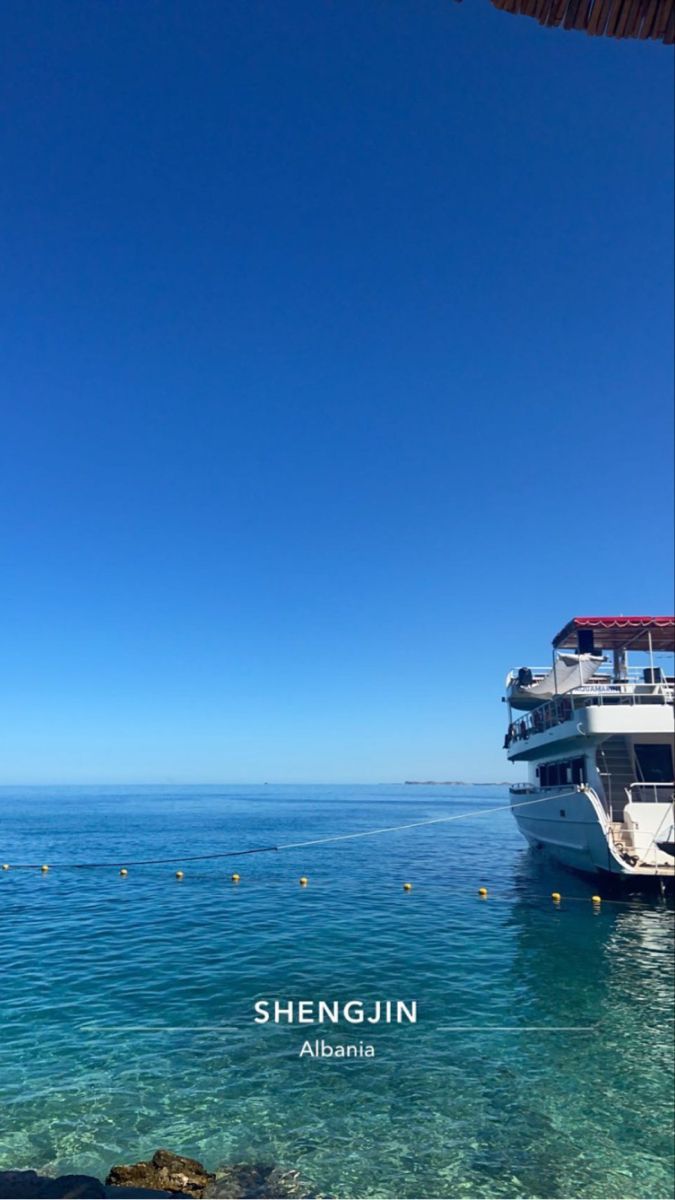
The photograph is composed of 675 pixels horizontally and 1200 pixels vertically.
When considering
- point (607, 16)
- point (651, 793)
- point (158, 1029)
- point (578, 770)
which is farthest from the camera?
point (578, 770)

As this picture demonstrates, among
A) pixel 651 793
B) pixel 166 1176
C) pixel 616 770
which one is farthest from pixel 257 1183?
pixel 616 770

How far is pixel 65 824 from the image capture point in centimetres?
7019

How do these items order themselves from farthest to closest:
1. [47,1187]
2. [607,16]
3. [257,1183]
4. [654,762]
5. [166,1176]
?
[654,762] < [257,1183] < [166,1176] < [47,1187] < [607,16]

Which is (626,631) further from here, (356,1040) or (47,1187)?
(47,1187)

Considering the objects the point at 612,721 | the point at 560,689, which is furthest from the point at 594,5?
the point at 560,689

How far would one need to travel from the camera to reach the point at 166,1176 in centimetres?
872

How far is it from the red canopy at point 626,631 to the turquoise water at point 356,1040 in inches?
557

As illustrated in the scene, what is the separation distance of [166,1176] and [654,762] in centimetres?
2794

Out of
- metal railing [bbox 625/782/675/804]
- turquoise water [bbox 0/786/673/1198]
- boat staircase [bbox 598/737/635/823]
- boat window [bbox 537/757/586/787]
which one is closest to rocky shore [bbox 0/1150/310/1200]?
turquoise water [bbox 0/786/673/1198]

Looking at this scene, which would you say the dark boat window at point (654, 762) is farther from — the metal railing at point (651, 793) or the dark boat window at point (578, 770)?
the dark boat window at point (578, 770)

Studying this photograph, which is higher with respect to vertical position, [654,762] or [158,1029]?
[654,762]

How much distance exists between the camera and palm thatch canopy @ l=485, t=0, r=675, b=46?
2797mm

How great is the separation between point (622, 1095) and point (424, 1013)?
5.05m

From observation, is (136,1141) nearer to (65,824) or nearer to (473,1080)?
(473,1080)
